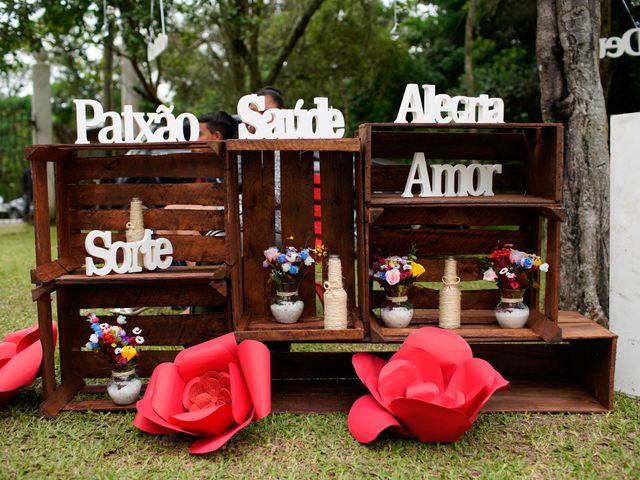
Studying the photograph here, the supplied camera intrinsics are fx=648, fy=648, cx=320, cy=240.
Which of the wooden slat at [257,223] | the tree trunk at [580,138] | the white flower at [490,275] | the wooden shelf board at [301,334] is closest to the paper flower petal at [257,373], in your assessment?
the wooden shelf board at [301,334]

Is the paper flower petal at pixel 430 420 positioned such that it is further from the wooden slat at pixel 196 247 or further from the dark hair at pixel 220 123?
the dark hair at pixel 220 123

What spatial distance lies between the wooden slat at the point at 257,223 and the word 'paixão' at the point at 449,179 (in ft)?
2.53

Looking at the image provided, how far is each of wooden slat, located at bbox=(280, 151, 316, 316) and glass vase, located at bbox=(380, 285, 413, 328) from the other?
1.79 feet

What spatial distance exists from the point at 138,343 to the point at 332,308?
1040 millimetres

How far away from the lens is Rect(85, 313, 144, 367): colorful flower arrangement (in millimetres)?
3322

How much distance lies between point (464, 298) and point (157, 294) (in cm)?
181

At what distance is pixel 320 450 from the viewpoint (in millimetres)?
2967

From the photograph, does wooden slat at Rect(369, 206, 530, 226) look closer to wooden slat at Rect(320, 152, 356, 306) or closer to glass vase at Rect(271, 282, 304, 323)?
wooden slat at Rect(320, 152, 356, 306)

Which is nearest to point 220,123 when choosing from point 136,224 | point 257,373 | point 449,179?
point 136,224

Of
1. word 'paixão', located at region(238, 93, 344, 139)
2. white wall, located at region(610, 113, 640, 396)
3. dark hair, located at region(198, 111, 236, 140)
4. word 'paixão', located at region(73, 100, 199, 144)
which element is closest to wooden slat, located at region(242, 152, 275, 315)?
word 'paixão', located at region(238, 93, 344, 139)

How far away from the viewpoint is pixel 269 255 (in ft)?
11.4

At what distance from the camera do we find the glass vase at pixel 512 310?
3498 millimetres

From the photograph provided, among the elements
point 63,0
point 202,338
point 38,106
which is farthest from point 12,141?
point 202,338

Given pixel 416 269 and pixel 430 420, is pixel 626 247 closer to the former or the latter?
pixel 416 269
